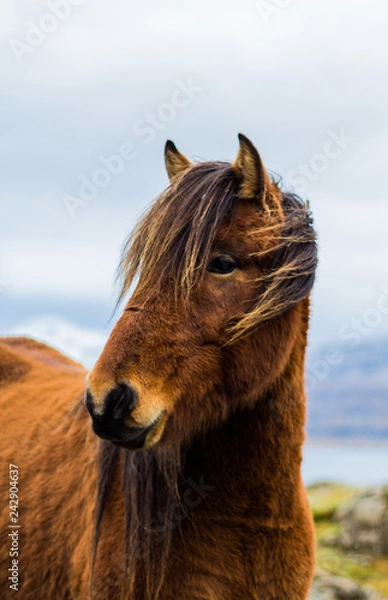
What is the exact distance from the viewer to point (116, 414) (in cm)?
302

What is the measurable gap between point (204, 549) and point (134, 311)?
1256 millimetres

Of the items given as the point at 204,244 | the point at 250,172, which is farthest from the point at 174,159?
the point at 204,244

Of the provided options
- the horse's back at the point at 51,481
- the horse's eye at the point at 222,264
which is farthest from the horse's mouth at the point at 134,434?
the horse's back at the point at 51,481

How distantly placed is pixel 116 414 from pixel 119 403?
1.8 inches

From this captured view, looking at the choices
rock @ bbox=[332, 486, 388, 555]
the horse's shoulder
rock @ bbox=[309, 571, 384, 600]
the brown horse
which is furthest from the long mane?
rock @ bbox=[332, 486, 388, 555]

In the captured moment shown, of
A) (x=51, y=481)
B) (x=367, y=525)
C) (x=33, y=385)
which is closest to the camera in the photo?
(x=51, y=481)

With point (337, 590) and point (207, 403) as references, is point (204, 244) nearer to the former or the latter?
point (207, 403)

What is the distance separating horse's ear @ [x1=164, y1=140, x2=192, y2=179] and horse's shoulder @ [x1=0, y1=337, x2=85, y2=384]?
255 cm

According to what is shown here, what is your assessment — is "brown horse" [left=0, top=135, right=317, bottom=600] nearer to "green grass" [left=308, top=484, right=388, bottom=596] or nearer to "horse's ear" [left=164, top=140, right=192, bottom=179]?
"horse's ear" [left=164, top=140, right=192, bottom=179]

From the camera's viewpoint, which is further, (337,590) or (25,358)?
(337,590)

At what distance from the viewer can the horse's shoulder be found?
5.97 metres

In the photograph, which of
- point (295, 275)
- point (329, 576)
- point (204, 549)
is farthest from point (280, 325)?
point (329, 576)

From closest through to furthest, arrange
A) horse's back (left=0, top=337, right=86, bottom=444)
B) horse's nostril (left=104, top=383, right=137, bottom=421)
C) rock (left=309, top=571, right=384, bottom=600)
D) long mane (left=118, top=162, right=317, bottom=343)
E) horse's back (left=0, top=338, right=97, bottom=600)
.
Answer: horse's nostril (left=104, top=383, right=137, bottom=421), long mane (left=118, top=162, right=317, bottom=343), horse's back (left=0, top=338, right=97, bottom=600), horse's back (left=0, top=337, right=86, bottom=444), rock (left=309, top=571, right=384, bottom=600)

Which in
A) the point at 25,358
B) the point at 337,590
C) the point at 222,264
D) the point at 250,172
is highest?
the point at 250,172
